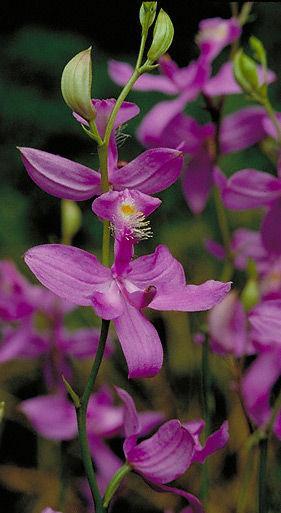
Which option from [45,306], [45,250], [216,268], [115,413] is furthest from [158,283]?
[216,268]

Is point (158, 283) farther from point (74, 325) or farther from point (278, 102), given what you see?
point (278, 102)

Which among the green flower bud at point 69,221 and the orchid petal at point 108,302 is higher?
the orchid petal at point 108,302

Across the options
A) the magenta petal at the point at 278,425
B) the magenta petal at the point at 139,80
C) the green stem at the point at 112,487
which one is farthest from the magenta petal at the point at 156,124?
the green stem at the point at 112,487

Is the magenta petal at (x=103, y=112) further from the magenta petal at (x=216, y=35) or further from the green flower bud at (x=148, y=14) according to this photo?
the magenta petal at (x=216, y=35)

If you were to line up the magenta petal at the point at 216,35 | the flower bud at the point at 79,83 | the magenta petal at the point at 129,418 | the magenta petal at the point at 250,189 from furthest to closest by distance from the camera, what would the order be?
1. the magenta petal at the point at 216,35
2. the magenta petal at the point at 250,189
3. the magenta petal at the point at 129,418
4. the flower bud at the point at 79,83

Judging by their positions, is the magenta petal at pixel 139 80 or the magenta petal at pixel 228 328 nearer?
the magenta petal at pixel 228 328

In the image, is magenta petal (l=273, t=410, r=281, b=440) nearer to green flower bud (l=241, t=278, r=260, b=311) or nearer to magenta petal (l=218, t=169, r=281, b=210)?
green flower bud (l=241, t=278, r=260, b=311)
